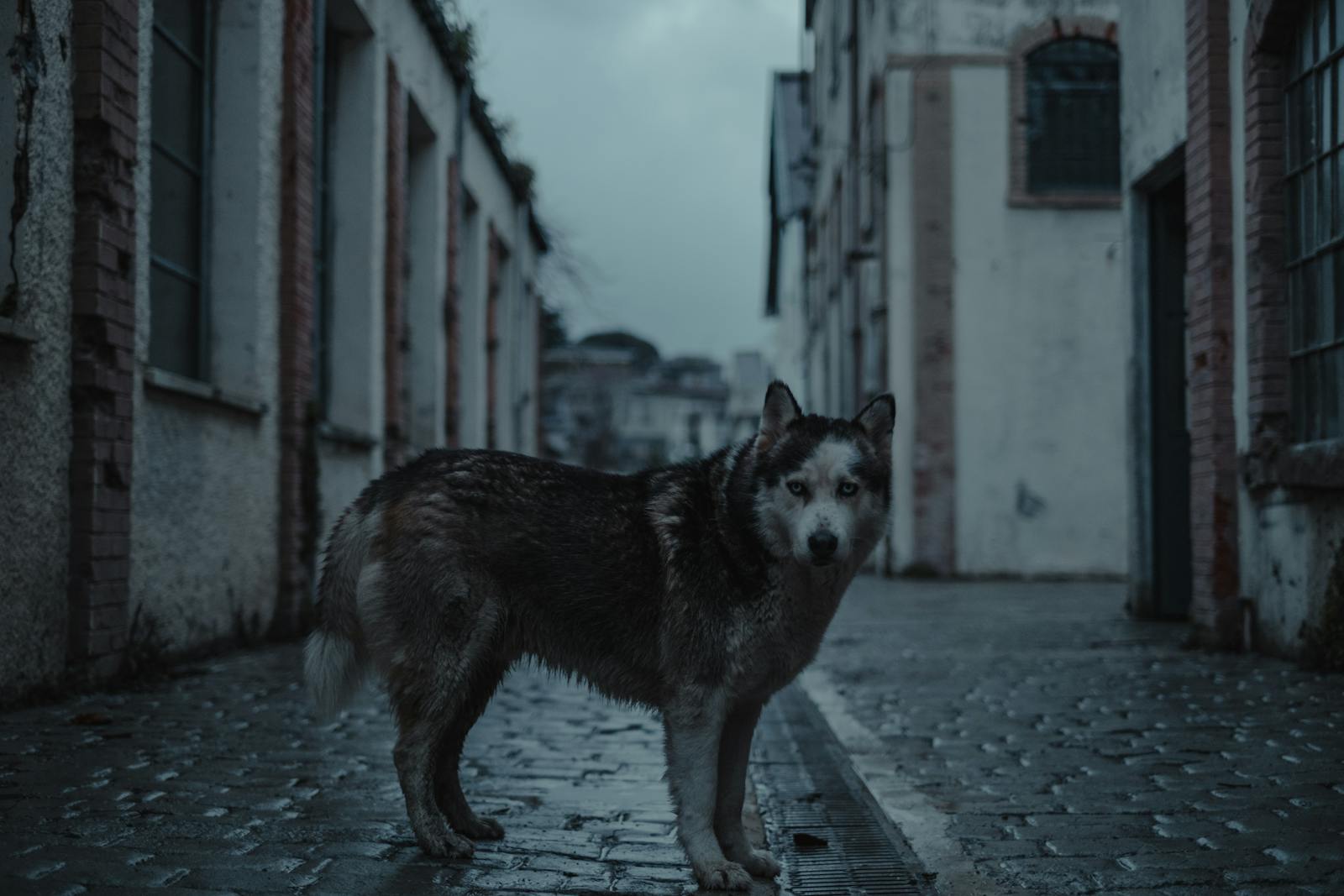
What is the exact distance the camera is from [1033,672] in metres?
9.23

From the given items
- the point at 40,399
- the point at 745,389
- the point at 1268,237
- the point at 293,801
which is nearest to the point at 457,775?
the point at 293,801

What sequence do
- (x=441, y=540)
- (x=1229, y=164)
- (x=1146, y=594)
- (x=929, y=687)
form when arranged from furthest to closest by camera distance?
(x=1146, y=594), (x=1229, y=164), (x=929, y=687), (x=441, y=540)

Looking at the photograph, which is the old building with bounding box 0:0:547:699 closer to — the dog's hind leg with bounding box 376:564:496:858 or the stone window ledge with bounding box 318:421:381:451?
the stone window ledge with bounding box 318:421:381:451

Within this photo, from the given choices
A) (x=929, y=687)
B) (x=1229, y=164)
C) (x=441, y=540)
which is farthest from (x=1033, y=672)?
(x=441, y=540)

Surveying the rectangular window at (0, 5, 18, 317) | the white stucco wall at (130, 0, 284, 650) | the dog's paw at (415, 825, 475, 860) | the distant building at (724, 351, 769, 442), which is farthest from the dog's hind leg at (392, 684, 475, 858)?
the distant building at (724, 351, 769, 442)

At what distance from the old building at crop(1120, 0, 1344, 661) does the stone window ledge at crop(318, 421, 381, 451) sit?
6756 mm

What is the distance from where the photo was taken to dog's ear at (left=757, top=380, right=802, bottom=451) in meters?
4.55

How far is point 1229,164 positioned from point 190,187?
718 cm

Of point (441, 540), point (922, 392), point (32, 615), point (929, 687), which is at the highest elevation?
point (922, 392)

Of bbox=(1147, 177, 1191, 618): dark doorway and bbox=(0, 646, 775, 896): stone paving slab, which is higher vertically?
bbox=(1147, 177, 1191, 618): dark doorway

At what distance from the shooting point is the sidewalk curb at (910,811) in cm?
420

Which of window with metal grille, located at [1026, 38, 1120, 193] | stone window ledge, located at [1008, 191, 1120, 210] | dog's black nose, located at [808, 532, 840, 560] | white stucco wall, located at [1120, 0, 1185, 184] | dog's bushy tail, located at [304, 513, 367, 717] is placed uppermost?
window with metal grille, located at [1026, 38, 1120, 193]

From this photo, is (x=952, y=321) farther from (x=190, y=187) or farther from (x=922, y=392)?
(x=190, y=187)

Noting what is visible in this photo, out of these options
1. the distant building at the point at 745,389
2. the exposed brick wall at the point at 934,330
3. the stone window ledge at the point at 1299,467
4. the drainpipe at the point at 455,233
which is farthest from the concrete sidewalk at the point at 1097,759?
the distant building at the point at 745,389
